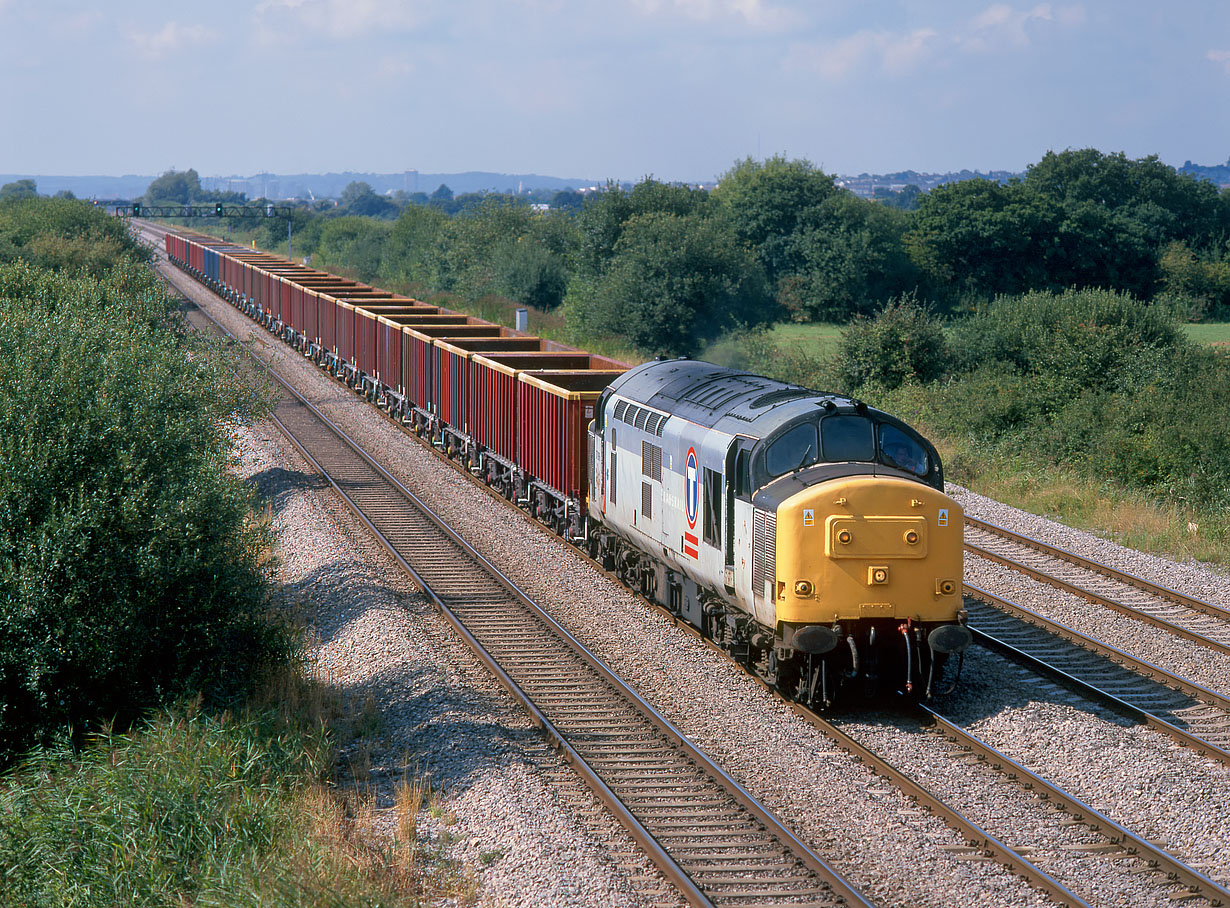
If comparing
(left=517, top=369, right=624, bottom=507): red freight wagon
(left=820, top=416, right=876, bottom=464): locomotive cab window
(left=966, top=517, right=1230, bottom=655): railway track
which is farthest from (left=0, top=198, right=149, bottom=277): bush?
(left=820, top=416, right=876, bottom=464): locomotive cab window

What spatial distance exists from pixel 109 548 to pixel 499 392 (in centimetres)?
1273

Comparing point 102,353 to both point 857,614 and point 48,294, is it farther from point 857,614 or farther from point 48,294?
point 48,294

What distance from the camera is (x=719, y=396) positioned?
50.0 ft

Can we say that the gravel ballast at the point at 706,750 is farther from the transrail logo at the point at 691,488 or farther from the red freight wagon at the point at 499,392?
the red freight wagon at the point at 499,392

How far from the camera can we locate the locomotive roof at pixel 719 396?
13.5 m

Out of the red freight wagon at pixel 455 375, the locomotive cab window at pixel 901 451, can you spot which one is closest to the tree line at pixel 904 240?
the red freight wagon at pixel 455 375

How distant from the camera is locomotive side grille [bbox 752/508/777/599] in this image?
12492mm

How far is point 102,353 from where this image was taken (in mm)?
15430

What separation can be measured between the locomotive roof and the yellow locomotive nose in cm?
126

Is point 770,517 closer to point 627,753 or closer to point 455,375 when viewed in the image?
point 627,753

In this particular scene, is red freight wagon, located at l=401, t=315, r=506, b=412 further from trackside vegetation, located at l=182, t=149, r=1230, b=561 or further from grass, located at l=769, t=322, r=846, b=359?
grass, located at l=769, t=322, r=846, b=359

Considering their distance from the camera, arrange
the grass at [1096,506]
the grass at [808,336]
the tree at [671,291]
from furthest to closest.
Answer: the grass at [808,336], the tree at [671,291], the grass at [1096,506]

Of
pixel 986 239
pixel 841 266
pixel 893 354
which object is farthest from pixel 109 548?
pixel 986 239

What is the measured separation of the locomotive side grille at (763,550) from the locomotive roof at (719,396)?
101 centimetres
